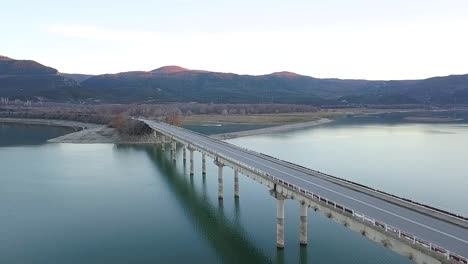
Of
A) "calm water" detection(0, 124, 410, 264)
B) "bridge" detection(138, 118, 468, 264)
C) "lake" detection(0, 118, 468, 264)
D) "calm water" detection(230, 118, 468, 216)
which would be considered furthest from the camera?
"calm water" detection(230, 118, 468, 216)

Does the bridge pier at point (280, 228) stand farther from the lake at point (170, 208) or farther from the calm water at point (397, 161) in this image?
the calm water at point (397, 161)

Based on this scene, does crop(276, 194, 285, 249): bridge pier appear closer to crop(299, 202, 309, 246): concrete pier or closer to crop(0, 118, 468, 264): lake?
crop(0, 118, 468, 264): lake

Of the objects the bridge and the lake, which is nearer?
the bridge

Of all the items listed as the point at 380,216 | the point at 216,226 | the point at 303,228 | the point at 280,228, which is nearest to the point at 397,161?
the point at 216,226

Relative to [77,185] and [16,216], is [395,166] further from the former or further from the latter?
[16,216]

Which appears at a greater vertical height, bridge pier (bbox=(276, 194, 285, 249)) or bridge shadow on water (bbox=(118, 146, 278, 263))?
bridge pier (bbox=(276, 194, 285, 249))

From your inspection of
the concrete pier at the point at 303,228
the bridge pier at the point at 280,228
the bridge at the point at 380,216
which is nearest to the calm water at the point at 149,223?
the concrete pier at the point at 303,228

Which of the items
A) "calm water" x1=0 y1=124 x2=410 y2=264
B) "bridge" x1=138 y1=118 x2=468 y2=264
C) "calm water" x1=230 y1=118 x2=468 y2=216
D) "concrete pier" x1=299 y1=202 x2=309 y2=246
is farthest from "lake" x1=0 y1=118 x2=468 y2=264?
"bridge" x1=138 y1=118 x2=468 y2=264
